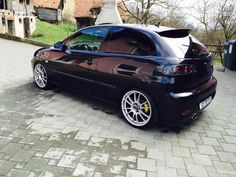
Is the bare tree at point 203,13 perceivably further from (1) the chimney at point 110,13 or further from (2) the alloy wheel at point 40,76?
(2) the alloy wheel at point 40,76

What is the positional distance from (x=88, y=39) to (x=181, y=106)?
7.11 feet

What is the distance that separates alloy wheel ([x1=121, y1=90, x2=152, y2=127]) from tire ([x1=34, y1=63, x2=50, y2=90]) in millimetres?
2187

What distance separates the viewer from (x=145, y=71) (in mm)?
3801

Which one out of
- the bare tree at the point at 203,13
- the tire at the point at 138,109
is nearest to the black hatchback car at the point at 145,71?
the tire at the point at 138,109

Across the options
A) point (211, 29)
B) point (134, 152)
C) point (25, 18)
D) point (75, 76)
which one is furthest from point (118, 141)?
point (211, 29)

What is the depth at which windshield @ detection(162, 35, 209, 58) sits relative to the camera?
3813mm

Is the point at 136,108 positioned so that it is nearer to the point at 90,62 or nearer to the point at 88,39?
the point at 90,62

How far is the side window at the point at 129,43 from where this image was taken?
154 inches

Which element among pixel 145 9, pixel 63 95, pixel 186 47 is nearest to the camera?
pixel 186 47

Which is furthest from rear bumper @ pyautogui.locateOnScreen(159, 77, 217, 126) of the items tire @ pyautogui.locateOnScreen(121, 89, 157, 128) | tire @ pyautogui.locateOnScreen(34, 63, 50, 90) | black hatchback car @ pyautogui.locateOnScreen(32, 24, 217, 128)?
tire @ pyautogui.locateOnScreen(34, 63, 50, 90)

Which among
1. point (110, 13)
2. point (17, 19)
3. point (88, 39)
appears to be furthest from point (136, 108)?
point (17, 19)

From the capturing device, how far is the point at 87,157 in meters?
Answer: 3.20

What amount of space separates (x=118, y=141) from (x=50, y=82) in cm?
257

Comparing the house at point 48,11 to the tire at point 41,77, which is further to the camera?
the house at point 48,11
